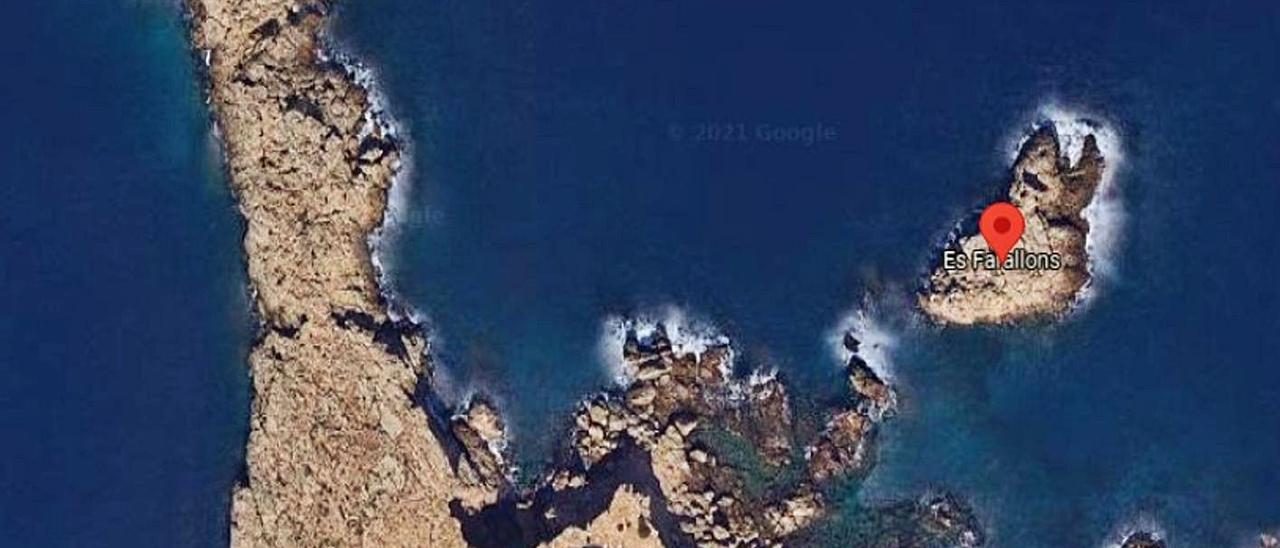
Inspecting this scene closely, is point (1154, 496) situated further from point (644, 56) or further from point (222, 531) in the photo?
point (222, 531)

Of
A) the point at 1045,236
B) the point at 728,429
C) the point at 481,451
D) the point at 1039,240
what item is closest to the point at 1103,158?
the point at 1045,236

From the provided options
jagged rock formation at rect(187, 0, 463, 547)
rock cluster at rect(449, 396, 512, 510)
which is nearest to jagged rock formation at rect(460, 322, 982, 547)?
rock cluster at rect(449, 396, 512, 510)

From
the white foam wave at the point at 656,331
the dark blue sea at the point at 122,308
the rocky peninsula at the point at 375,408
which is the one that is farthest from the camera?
the dark blue sea at the point at 122,308

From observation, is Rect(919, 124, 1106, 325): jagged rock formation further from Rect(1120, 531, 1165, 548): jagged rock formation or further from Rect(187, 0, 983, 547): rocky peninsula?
Rect(1120, 531, 1165, 548): jagged rock formation

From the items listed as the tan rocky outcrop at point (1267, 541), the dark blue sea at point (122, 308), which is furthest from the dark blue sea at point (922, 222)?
the dark blue sea at point (122, 308)

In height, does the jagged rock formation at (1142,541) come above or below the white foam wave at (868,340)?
below

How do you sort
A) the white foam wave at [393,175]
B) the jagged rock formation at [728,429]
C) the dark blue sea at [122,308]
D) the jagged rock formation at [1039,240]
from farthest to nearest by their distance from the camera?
the dark blue sea at [122,308] < the white foam wave at [393,175] < the jagged rock formation at [1039,240] < the jagged rock formation at [728,429]

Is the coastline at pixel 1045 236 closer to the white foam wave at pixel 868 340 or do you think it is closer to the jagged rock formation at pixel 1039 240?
the jagged rock formation at pixel 1039 240

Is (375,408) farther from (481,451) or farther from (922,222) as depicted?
(922,222)
